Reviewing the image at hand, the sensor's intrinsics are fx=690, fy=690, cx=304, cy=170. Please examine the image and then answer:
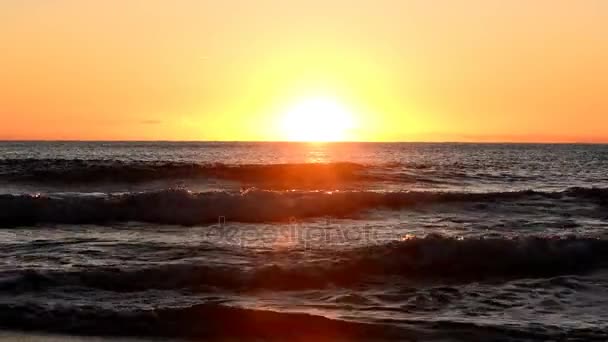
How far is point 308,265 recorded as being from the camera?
33.9ft

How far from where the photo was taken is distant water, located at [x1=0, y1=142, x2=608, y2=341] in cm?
762

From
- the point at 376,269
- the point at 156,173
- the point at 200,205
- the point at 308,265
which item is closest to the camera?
the point at 308,265

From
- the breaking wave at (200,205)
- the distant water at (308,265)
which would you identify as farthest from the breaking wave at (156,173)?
the distant water at (308,265)

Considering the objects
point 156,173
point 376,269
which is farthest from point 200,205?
point 156,173

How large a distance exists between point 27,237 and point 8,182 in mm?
13788

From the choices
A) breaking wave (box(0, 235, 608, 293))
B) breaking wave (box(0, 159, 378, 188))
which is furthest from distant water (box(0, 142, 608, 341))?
breaking wave (box(0, 159, 378, 188))

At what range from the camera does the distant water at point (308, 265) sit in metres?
7.62

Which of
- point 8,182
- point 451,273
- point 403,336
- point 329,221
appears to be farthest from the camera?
point 8,182

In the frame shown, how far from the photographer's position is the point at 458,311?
8.20 meters

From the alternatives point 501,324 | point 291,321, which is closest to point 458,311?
point 501,324

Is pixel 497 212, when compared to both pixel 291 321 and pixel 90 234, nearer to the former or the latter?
pixel 90 234

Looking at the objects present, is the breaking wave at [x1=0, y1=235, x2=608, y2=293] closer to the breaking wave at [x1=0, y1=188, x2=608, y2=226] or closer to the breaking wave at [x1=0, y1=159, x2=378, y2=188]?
the breaking wave at [x1=0, y1=188, x2=608, y2=226]

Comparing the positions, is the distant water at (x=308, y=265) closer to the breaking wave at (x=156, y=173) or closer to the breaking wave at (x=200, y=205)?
the breaking wave at (x=200, y=205)

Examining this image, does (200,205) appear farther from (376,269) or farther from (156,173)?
(156,173)
